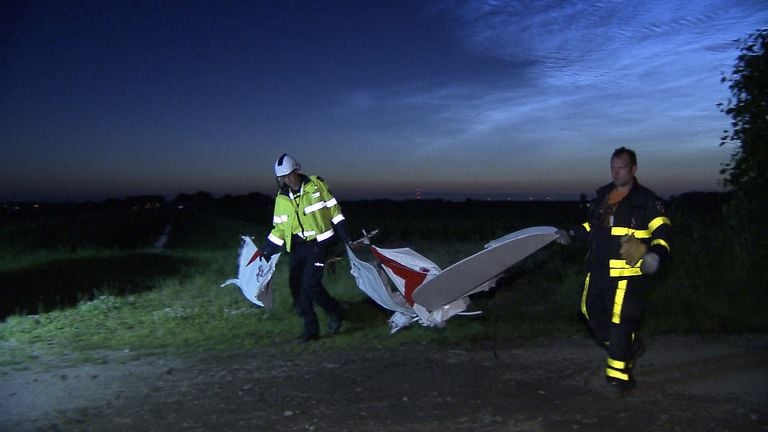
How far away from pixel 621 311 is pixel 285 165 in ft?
13.3

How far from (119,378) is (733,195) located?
28.3 ft

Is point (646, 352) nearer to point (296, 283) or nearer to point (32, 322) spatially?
point (296, 283)

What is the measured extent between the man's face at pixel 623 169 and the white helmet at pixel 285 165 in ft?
12.1

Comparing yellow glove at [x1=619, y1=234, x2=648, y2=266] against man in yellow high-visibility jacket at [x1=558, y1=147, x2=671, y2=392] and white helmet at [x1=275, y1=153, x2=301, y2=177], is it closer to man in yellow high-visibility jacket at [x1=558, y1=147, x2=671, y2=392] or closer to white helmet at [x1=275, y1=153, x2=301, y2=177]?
man in yellow high-visibility jacket at [x1=558, y1=147, x2=671, y2=392]

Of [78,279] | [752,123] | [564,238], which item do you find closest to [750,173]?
[752,123]

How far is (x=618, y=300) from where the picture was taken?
202 inches

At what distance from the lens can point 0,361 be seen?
6.61 m

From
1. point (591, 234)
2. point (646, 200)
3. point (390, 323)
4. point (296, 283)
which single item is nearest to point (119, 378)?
point (296, 283)

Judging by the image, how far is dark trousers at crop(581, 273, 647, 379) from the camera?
16.7ft

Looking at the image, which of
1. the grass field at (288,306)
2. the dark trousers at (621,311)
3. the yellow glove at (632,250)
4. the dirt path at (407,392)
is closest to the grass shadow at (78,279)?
the grass field at (288,306)

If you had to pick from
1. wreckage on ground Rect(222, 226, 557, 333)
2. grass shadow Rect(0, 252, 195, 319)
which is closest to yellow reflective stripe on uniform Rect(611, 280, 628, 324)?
wreckage on ground Rect(222, 226, 557, 333)

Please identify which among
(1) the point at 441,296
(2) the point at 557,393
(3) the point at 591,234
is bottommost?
(2) the point at 557,393

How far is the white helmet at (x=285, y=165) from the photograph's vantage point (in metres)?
7.31

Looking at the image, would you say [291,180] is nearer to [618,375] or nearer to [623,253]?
[623,253]
